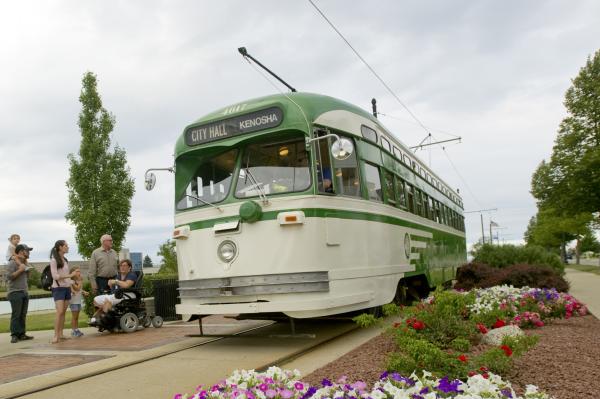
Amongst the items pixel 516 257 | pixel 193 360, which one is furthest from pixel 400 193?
pixel 516 257

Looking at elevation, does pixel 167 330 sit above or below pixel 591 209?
below

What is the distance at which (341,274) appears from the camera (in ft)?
22.9

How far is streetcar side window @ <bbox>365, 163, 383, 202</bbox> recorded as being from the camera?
794 centimetres

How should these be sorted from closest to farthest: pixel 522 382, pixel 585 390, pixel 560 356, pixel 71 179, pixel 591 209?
pixel 585 390, pixel 522 382, pixel 560 356, pixel 71 179, pixel 591 209

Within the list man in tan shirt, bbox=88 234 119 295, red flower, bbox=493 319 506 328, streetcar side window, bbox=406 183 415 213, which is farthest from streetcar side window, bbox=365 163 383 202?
man in tan shirt, bbox=88 234 119 295

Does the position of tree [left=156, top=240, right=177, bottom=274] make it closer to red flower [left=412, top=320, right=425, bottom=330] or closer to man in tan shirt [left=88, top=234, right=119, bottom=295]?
man in tan shirt [left=88, top=234, right=119, bottom=295]

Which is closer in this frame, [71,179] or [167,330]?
[167,330]

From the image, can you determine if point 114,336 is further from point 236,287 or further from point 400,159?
point 400,159

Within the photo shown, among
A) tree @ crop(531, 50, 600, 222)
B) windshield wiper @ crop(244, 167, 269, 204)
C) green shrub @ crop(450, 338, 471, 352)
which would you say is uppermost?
tree @ crop(531, 50, 600, 222)

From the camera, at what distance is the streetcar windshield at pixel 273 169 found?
22.9ft

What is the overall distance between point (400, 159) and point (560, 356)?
5.58m

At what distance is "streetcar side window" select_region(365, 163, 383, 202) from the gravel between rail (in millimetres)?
2252

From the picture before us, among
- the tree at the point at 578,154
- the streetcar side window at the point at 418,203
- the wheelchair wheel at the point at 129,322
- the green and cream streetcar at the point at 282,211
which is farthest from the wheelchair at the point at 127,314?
the tree at the point at 578,154

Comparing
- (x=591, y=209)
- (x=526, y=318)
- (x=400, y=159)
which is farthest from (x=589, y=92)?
(x=526, y=318)
